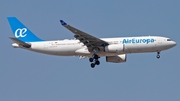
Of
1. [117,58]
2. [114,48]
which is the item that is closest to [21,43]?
[114,48]

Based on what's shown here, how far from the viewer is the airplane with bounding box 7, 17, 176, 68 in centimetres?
Answer: 5722

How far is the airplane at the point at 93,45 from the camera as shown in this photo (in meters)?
57.2

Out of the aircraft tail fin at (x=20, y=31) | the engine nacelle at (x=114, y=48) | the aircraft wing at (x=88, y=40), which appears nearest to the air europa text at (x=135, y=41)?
the engine nacelle at (x=114, y=48)

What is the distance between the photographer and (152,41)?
189 ft

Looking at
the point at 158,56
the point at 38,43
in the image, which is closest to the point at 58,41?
the point at 38,43

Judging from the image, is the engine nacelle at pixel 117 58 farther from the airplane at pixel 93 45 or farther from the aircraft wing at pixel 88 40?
the aircraft wing at pixel 88 40

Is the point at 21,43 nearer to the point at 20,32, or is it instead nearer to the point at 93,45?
the point at 20,32

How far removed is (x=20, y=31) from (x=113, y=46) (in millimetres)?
13333

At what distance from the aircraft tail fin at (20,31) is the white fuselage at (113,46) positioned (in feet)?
4.79

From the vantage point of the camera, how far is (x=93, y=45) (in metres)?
58.9

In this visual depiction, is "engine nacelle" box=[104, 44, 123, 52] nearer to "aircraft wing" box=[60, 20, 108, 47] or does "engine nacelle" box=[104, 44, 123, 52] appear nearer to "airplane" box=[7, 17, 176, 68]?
"airplane" box=[7, 17, 176, 68]

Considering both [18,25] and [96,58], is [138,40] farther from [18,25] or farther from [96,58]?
[18,25]

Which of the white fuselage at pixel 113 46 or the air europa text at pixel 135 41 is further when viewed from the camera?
the air europa text at pixel 135 41

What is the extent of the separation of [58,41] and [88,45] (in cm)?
369
